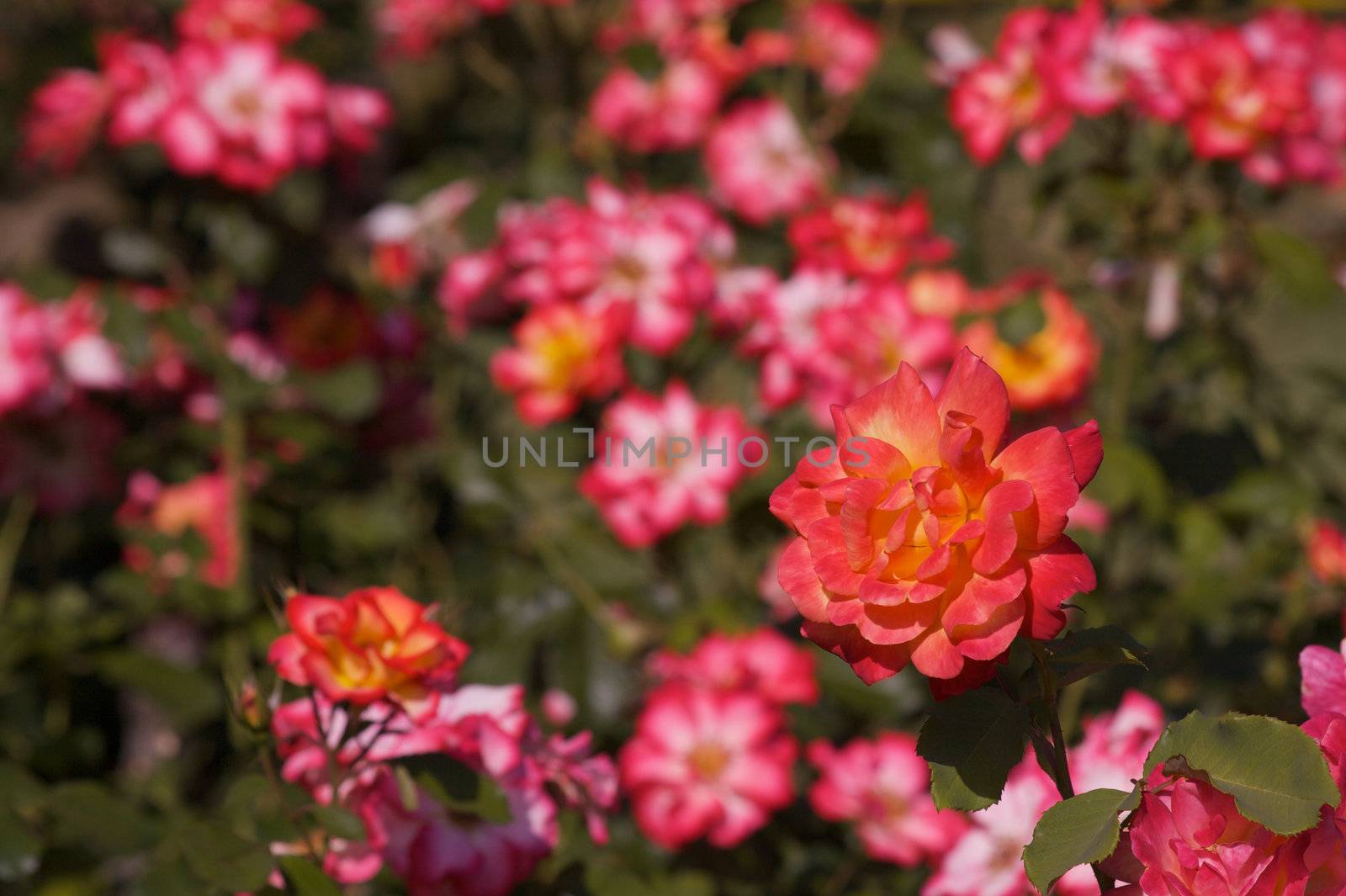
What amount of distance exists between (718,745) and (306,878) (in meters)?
0.50

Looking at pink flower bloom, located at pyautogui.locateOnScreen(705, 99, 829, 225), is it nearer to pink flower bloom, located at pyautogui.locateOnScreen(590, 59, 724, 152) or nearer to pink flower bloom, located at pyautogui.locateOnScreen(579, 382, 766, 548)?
pink flower bloom, located at pyautogui.locateOnScreen(590, 59, 724, 152)

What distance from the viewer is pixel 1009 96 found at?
4.53 ft

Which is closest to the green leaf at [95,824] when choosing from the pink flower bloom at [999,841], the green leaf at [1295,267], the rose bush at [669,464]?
the rose bush at [669,464]

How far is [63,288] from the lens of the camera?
1.54m

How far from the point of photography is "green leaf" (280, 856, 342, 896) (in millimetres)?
672

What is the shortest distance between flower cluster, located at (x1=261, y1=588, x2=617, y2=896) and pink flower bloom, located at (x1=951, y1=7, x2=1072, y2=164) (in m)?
→ 0.83

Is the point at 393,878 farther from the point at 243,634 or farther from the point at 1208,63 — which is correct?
the point at 1208,63

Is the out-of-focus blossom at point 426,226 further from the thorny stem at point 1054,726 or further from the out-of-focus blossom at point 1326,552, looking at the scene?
the thorny stem at point 1054,726

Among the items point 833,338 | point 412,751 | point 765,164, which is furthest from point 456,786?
point 765,164

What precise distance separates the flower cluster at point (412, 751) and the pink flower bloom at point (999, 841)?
0.23 m

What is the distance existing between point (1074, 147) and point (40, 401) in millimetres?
1296

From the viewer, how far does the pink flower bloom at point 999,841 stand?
81 cm

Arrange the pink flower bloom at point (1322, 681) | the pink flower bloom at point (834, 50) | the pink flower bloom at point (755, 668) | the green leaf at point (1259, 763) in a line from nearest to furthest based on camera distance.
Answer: the green leaf at point (1259, 763) < the pink flower bloom at point (1322, 681) < the pink flower bloom at point (755, 668) < the pink flower bloom at point (834, 50)

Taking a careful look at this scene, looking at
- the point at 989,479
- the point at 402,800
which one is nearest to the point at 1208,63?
the point at 989,479
